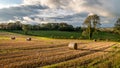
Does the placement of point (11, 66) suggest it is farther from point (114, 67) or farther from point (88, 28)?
point (88, 28)

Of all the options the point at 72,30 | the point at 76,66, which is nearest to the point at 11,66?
the point at 76,66

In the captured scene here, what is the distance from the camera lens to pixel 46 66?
16.0 metres

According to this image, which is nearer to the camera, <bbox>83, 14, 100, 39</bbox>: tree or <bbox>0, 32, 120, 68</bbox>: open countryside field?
<bbox>0, 32, 120, 68</bbox>: open countryside field

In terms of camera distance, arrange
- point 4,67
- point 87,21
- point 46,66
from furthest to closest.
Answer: point 87,21 → point 46,66 → point 4,67

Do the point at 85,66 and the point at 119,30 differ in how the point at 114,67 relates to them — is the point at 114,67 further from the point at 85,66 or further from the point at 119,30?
the point at 119,30

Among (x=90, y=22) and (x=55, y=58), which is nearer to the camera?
(x=55, y=58)

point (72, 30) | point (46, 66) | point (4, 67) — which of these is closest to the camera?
point (4, 67)

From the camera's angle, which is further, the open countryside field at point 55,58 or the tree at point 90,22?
the tree at point 90,22

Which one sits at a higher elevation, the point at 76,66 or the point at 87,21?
the point at 87,21

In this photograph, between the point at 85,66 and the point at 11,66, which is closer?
the point at 11,66

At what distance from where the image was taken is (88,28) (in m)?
78.6

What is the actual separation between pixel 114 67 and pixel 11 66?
7.24 m

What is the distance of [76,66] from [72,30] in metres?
107

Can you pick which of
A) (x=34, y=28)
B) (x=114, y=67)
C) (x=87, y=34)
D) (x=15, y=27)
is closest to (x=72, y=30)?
(x=34, y=28)
